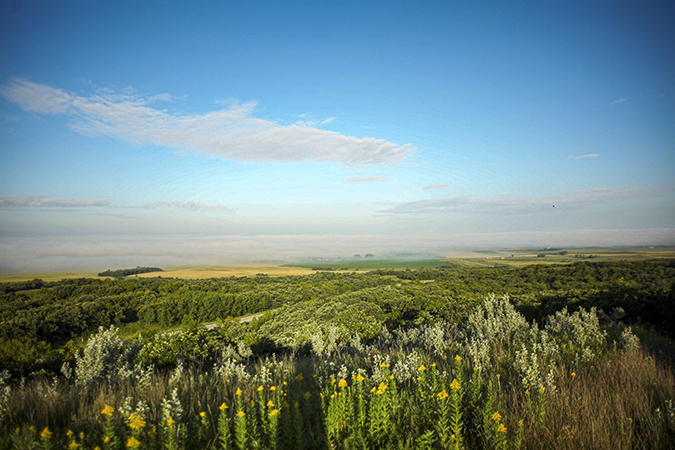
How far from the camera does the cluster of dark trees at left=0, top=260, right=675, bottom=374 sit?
30.7 ft

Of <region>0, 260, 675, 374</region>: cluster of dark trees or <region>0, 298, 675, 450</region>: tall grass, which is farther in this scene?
<region>0, 260, 675, 374</region>: cluster of dark trees

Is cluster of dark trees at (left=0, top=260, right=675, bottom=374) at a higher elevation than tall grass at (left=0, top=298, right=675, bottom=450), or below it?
below

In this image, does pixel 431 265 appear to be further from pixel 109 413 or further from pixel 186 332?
pixel 109 413

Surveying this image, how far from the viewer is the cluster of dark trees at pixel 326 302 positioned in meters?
9.35

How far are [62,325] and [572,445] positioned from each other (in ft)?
53.6

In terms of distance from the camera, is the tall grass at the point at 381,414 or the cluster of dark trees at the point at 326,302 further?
the cluster of dark trees at the point at 326,302

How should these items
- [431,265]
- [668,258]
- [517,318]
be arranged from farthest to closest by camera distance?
[431,265] < [668,258] < [517,318]

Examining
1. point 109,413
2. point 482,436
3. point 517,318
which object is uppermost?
point 109,413

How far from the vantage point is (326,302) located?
16.9 meters

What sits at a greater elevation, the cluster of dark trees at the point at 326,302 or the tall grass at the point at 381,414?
the tall grass at the point at 381,414

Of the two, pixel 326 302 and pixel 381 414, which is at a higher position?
pixel 381 414

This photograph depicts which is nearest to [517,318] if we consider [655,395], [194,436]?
[655,395]

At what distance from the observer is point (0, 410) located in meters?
2.72

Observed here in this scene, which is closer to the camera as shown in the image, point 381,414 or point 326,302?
point 381,414
